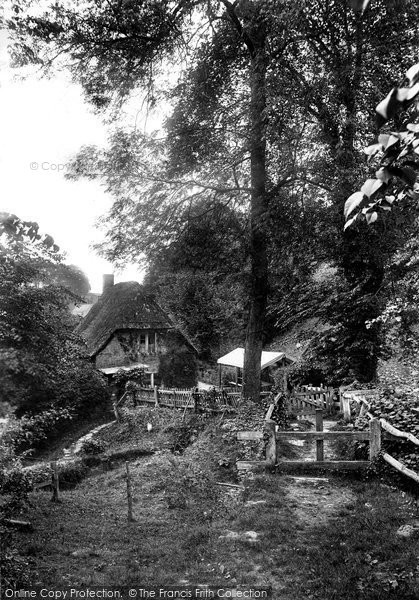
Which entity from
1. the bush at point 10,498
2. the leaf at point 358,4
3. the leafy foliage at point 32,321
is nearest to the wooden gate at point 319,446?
the leafy foliage at point 32,321

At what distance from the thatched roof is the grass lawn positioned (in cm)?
2101

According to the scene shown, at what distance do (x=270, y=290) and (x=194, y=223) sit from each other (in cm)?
409

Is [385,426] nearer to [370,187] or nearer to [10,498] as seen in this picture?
[10,498]

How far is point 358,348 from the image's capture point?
59.8ft

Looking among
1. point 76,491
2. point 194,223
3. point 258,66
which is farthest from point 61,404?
point 258,66

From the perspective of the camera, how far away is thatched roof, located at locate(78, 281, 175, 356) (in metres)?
31.6

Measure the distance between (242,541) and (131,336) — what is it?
25.9 m

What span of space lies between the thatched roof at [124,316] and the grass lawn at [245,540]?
A: 21013 mm

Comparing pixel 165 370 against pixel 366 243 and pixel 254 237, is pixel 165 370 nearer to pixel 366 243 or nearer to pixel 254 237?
pixel 254 237

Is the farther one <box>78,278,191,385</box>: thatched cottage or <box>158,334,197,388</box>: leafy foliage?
<box>158,334,197,388</box>: leafy foliage

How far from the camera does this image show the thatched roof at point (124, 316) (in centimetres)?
3161

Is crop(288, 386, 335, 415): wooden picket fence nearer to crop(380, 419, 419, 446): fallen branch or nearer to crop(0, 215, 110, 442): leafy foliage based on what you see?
crop(380, 419, 419, 446): fallen branch

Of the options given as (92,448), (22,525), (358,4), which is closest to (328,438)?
(22,525)

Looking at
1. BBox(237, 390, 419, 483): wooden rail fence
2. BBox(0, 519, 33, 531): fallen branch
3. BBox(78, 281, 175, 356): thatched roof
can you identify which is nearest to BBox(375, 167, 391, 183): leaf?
BBox(237, 390, 419, 483): wooden rail fence
